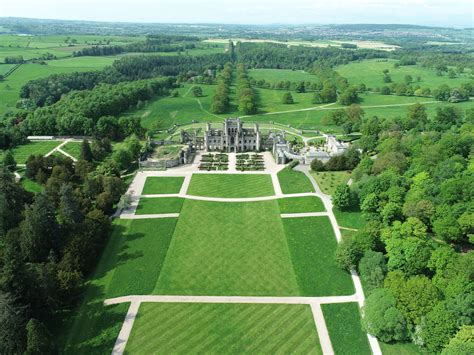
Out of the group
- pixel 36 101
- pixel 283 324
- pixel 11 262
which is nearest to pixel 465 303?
pixel 283 324

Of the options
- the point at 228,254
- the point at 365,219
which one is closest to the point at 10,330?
the point at 228,254

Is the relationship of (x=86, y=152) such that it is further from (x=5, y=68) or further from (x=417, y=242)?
(x=5, y=68)

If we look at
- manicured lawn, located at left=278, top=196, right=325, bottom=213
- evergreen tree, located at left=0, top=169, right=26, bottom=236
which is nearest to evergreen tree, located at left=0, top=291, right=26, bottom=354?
evergreen tree, located at left=0, top=169, right=26, bottom=236

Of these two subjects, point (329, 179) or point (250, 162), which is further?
point (250, 162)

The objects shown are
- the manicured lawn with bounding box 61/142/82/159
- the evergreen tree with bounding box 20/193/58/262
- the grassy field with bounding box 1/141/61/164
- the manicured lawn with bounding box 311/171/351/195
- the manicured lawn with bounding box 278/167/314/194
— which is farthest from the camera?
the manicured lawn with bounding box 61/142/82/159

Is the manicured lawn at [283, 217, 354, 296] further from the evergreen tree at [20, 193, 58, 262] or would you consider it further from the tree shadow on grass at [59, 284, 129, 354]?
the evergreen tree at [20, 193, 58, 262]

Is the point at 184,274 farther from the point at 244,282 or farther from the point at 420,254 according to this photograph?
the point at 420,254
